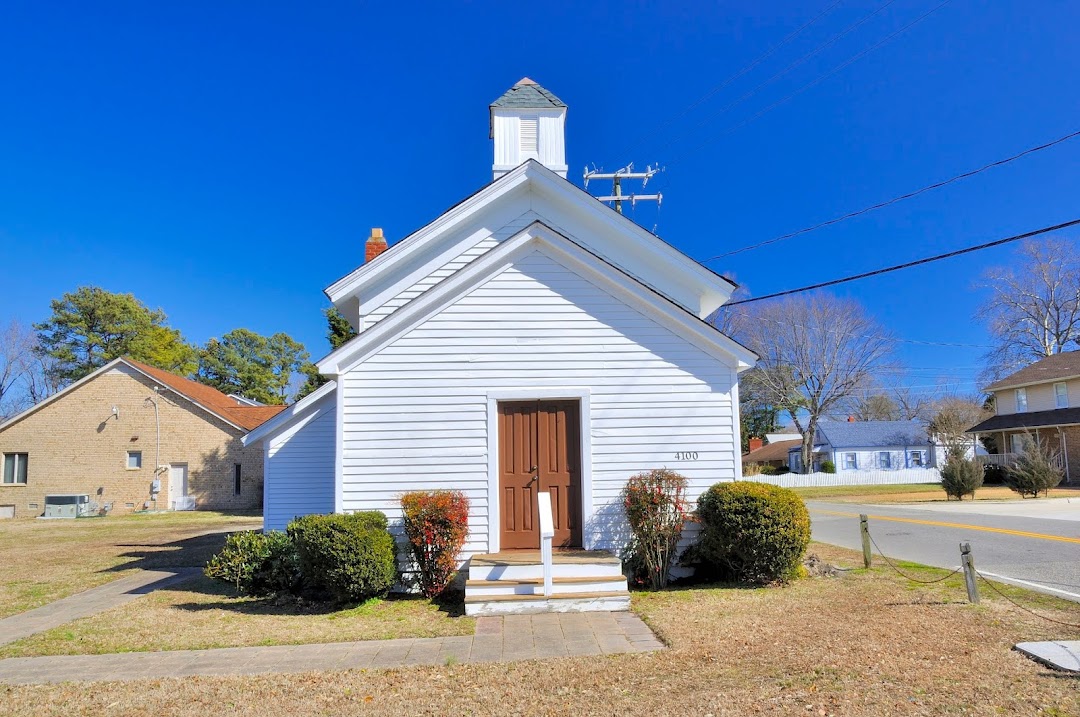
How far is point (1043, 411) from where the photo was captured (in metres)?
40.5

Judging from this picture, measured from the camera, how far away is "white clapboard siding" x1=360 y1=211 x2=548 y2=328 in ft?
41.2

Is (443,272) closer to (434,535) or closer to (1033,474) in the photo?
(434,535)

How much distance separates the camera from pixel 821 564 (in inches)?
433

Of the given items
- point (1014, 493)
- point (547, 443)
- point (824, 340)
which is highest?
point (824, 340)

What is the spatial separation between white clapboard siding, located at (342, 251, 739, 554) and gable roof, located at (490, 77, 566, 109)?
6056 mm

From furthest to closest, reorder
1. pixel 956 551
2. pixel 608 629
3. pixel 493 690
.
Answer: pixel 956 551, pixel 608 629, pixel 493 690

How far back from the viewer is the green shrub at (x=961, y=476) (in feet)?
91.9

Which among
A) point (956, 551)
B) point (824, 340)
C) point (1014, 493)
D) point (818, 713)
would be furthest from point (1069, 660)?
point (824, 340)

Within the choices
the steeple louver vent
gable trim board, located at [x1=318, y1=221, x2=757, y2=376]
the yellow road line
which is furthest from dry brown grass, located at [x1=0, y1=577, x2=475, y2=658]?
the yellow road line

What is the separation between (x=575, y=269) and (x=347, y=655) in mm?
6480

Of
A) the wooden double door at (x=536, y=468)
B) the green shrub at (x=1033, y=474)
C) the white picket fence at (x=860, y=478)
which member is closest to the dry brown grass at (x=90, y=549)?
the wooden double door at (x=536, y=468)

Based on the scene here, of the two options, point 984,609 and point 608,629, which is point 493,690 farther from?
point 984,609

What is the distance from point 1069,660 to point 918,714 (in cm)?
210

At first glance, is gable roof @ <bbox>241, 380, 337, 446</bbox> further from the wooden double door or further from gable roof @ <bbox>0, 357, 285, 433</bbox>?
gable roof @ <bbox>0, 357, 285, 433</bbox>
